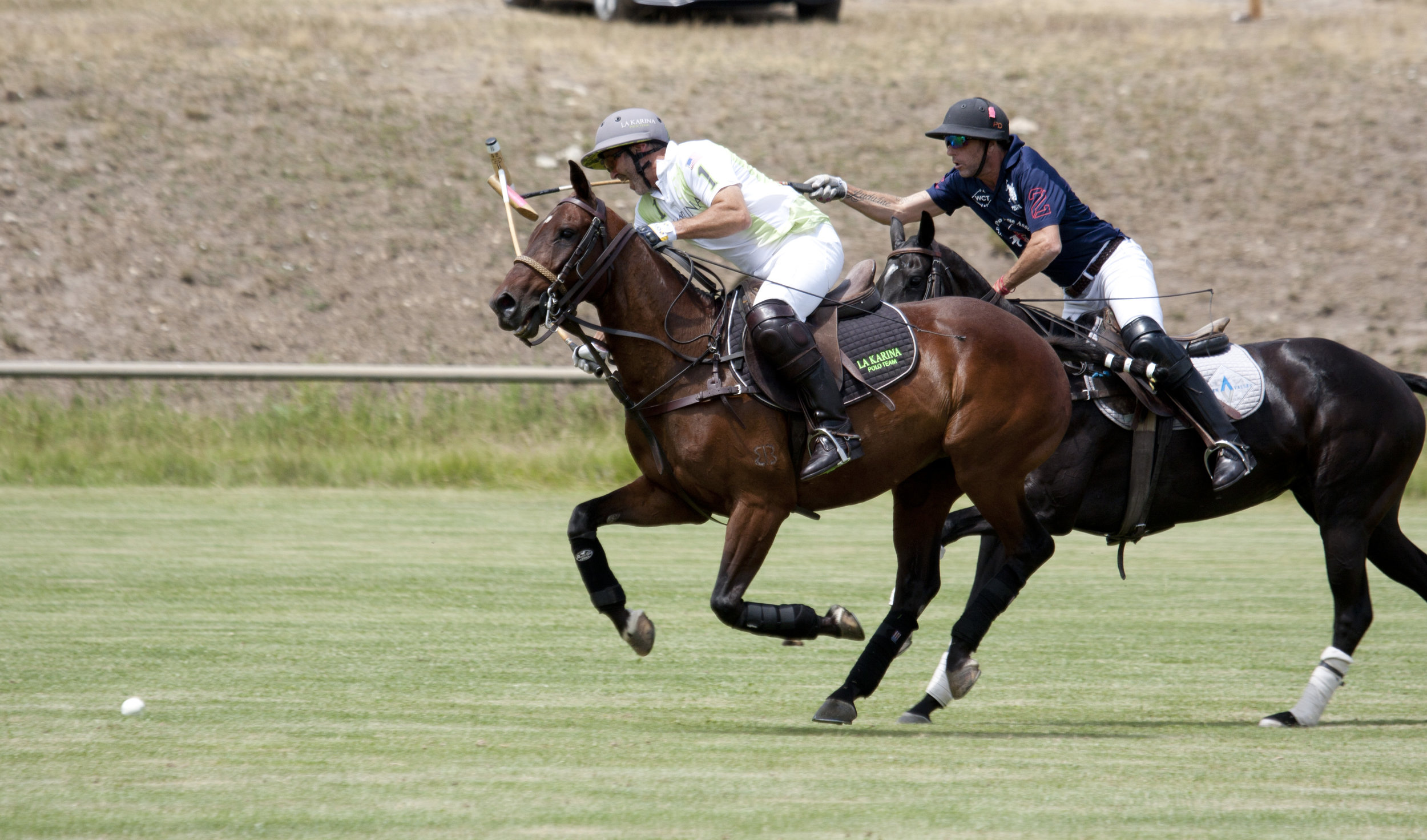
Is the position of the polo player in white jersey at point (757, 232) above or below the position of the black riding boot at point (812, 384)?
above

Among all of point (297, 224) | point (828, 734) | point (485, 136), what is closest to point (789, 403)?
point (828, 734)

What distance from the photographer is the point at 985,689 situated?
7.19 m

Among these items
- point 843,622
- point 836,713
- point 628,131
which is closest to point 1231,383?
point 843,622

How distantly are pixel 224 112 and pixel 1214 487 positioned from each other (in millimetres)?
21987

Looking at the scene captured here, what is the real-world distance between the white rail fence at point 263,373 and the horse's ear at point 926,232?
7.70 metres

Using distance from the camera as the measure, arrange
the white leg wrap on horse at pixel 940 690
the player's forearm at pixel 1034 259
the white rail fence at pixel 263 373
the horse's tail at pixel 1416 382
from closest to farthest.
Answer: the white leg wrap on horse at pixel 940 690
the player's forearm at pixel 1034 259
the horse's tail at pixel 1416 382
the white rail fence at pixel 263 373

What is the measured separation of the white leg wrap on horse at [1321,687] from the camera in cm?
645

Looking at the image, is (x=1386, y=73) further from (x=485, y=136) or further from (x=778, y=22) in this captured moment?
(x=485, y=136)

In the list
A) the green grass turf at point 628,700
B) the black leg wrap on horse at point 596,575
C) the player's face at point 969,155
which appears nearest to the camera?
the green grass turf at point 628,700

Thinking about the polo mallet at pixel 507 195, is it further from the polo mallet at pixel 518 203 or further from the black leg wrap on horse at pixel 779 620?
the black leg wrap on horse at pixel 779 620

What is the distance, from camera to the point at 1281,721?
643cm

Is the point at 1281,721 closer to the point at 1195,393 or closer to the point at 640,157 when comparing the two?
the point at 1195,393

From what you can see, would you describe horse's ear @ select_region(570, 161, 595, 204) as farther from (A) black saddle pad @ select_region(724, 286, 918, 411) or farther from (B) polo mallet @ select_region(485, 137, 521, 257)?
(A) black saddle pad @ select_region(724, 286, 918, 411)

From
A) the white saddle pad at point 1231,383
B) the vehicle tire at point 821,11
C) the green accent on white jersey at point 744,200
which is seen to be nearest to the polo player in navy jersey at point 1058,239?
the white saddle pad at point 1231,383
